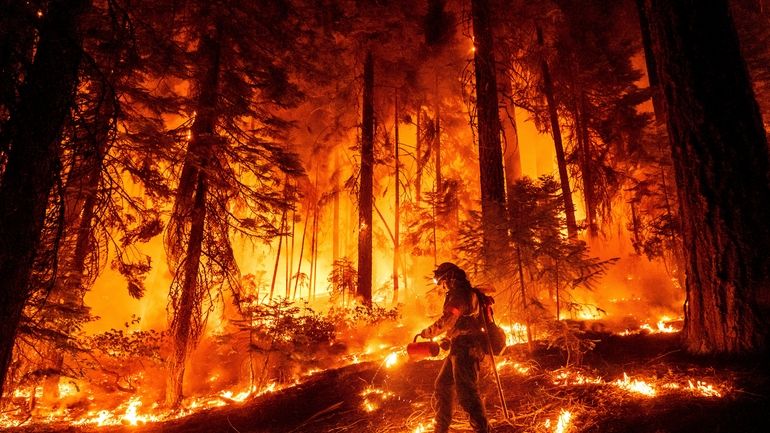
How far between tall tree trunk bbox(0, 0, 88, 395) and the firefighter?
478 cm

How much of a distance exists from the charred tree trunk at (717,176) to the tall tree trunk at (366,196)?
401 inches

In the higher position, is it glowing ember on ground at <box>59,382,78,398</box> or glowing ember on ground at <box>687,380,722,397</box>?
glowing ember on ground at <box>687,380,722,397</box>

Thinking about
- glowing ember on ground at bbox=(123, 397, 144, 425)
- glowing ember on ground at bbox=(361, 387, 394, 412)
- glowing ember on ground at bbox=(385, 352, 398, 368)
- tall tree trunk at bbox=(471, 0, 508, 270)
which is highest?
tall tree trunk at bbox=(471, 0, 508, 270)

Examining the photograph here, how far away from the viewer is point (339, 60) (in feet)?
51.1

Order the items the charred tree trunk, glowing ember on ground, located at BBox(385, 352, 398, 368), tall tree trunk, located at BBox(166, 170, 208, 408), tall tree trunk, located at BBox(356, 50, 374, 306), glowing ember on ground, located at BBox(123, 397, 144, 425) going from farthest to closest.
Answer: tall tree trunk, located at BBox(356, 50, 374, 306) < tall tree trunk, located at BBox(166, 170, 208, 408) < glowing ember on ground, located at BBox(385, 352, 398, 368) < glowing ember on ground, located at BBox(123, 397, 144, 425) < the charred tree trunk

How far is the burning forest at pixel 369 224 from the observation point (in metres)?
4.35

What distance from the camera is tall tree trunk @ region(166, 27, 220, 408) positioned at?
871 centimetres

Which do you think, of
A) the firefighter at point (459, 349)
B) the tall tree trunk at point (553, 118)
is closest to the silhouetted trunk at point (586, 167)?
the tall tree trunk at point (553, 118)

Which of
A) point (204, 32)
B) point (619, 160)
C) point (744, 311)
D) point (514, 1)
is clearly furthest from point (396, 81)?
point (744, 311)

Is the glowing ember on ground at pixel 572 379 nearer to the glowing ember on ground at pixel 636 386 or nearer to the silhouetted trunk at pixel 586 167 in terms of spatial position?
the glowing ember on ground at pixel 636 386

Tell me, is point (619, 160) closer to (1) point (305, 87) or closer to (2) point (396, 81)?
(2) point (396, 81)

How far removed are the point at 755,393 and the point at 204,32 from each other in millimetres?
12604

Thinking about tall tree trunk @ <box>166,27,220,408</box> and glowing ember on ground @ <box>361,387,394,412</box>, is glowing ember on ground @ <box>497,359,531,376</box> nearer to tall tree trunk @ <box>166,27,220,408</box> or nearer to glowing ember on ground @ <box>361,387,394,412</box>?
glowing ember on ground @ <box>361,387,394,412</box>

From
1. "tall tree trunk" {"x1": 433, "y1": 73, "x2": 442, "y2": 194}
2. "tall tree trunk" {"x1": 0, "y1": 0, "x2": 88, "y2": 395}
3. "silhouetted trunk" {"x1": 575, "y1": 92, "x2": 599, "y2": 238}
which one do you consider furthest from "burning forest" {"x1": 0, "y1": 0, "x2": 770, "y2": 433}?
"tall tree trunk" {"x1": 433, "y1": 73, "x2": 442, "y2": 194}
